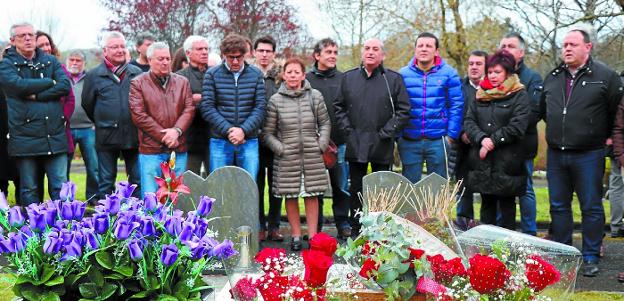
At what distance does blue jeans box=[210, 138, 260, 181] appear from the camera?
7.57 m

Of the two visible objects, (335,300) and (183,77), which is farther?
(183,77)

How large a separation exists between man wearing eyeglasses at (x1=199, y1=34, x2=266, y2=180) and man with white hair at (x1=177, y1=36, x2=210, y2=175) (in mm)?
467

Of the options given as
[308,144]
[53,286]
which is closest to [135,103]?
[308,144]

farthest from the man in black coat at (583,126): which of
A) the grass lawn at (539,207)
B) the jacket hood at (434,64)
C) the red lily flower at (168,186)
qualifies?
the red lily flower at (168,186)

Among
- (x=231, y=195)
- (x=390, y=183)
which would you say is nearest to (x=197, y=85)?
(x=231, y=195)

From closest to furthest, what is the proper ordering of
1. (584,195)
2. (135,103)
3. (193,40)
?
1. (584,195)
2. (135,103)
3. (193,40)

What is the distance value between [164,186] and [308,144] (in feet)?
12.7

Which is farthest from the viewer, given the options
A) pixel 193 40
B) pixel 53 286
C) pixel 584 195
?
pixel 193 40

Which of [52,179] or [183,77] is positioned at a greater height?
[183,77]

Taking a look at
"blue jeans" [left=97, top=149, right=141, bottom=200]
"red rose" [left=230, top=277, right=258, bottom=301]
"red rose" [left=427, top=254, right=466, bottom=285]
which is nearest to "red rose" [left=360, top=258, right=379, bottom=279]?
"red rose" [left=427, top=254, right=466, bottom=285]

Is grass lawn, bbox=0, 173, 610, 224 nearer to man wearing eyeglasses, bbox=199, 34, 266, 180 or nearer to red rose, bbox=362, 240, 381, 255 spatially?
man wearing eyeglasses, bbox=199, 34, 266, 180

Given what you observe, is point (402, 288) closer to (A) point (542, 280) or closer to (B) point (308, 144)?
(A) point (542, 280)

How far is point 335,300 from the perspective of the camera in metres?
3.42

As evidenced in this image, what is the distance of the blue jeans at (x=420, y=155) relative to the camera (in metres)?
7.88
